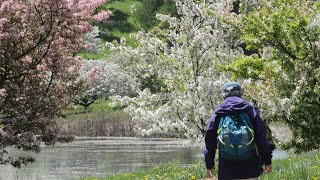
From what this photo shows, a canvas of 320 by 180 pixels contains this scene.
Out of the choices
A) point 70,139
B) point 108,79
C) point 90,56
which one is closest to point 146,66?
point 70,139

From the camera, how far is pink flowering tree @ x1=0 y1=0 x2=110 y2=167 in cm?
1041

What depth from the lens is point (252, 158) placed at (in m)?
7.03

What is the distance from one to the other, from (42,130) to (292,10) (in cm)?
473

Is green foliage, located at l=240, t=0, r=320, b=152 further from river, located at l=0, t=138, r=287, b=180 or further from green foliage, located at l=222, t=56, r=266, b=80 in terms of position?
river, located at l=0, t=138, r=287, b=180

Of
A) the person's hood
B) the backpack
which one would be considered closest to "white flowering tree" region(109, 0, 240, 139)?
the person's hood

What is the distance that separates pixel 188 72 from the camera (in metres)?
17.0

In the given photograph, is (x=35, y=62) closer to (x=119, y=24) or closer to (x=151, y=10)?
(x=151, y=10)

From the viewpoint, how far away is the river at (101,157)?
21.1 m

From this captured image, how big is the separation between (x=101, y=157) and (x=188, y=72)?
1028cm

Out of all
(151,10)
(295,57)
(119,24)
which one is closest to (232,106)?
(295,57)

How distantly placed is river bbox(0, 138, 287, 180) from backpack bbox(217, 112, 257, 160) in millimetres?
9919

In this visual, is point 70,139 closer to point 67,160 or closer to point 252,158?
point 252,158

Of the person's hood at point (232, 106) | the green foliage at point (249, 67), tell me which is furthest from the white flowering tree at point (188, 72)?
the person's hood at point (232, 106)

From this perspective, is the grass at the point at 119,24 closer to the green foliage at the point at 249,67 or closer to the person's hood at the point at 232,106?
the green foliage at the point at 249,67
